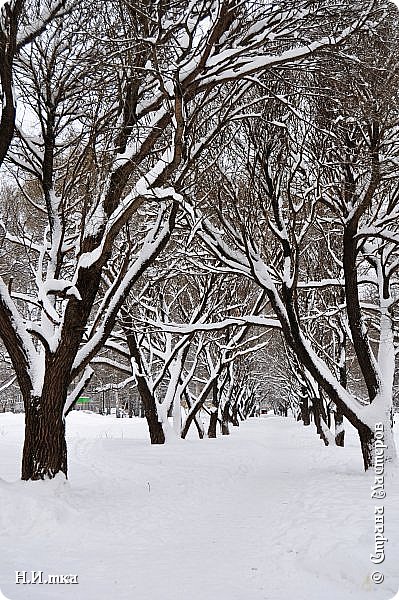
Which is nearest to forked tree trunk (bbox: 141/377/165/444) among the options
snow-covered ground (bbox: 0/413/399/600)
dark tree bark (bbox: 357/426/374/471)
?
snow-covered ground (bbox: 0/413/399/600)

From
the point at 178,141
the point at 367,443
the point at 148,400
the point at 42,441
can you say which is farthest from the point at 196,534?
the point at 148,400

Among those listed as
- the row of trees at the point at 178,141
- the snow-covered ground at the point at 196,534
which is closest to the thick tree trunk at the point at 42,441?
the row of trees at the point at 178,141

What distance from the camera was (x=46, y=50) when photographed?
7.69 metres

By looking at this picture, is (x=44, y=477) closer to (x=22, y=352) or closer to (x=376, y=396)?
(x=22, y=352)

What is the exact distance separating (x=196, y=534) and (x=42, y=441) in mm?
2459

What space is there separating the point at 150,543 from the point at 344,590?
241 centimetres

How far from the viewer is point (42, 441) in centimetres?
765

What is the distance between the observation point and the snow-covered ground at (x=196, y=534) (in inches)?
184

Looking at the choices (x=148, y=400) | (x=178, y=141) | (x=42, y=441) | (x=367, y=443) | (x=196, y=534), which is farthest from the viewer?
(x=148, y=400)

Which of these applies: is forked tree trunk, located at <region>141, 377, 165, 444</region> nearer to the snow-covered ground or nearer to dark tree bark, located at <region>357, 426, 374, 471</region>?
the snow-covered ground

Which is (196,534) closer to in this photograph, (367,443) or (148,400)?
(367,443)

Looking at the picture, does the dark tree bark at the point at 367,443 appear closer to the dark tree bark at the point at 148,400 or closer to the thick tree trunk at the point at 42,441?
the thick tree trunk at the point at 42,441

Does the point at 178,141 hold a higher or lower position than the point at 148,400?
higher

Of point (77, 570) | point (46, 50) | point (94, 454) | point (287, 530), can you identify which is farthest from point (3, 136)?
point (94, 454)
